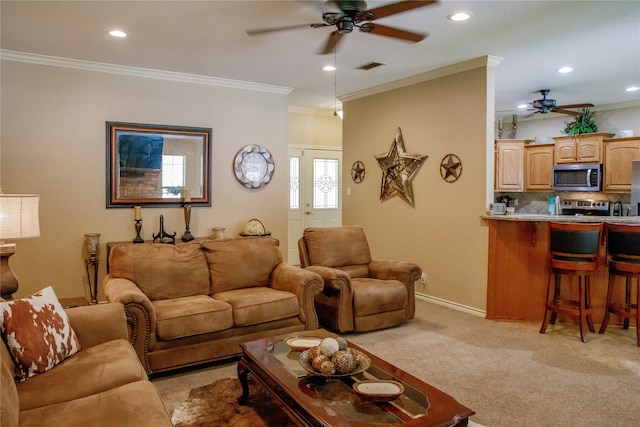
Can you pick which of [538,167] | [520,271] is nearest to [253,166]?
[520,271]

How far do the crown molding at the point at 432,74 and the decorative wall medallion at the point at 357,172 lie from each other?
100cm

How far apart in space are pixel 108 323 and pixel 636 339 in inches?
171

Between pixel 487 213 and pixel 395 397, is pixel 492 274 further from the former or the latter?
pixel 395 397

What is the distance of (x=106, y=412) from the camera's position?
1.72 metres

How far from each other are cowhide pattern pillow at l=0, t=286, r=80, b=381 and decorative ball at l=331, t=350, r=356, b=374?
1.40 m

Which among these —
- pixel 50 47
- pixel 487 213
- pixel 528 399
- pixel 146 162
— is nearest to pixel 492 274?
pixel 487 213

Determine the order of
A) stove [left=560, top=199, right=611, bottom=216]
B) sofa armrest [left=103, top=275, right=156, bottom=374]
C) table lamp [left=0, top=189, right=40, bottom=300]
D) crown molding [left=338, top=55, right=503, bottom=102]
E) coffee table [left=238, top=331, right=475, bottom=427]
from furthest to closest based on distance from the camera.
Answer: stove [left=560, top=199, right=611, bottom=216] → crown molding [left=338, top=55, right=503, bottom=102] → sofa armrest [left=103, top=275, right=156, bottom=374] → table lamp [left=0, top=189, right=40, bottom=300] → coffee table [left=238, top=331, right=475, bottom=427]

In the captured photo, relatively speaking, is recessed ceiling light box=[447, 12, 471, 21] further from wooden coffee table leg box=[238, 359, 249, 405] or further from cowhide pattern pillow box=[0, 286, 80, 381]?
cowhide pattern pillow box=[0, 286, 80, 381]

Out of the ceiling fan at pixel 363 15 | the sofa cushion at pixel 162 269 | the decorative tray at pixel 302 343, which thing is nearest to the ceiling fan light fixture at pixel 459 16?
the ceiling fan at pixel 363 15

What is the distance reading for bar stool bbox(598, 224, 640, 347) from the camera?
379 cm

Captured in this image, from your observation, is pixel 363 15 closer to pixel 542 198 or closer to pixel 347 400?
pixel 347 400

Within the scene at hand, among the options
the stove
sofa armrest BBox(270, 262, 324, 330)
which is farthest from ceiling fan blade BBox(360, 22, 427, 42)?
the stove

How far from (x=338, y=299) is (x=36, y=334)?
240 cm

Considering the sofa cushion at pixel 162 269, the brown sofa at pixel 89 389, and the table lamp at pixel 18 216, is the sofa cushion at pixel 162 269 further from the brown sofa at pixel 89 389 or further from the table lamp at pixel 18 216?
the brown sofa at pixel 89 389
